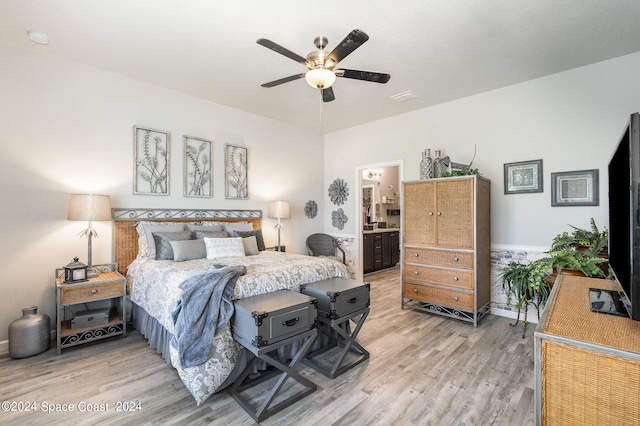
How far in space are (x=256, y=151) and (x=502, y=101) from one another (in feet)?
12.1

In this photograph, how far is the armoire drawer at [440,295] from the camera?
3.67 metres

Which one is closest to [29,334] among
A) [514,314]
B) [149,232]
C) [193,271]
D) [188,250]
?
[149,232]

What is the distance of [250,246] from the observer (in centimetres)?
398

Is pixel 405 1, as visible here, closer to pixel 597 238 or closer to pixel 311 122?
pixel 597 238

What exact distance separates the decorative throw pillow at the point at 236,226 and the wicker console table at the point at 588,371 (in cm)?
371

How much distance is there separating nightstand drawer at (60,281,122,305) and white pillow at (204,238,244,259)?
95cm

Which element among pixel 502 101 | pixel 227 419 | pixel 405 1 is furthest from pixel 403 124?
pixel 227 419

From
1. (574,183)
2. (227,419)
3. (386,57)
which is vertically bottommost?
(227,419)

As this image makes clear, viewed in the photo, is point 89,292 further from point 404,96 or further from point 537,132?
point 537,132

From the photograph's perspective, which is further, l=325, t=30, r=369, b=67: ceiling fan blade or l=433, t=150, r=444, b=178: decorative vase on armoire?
l=433, t=150, r=444, b=178: decorative vase on armoire

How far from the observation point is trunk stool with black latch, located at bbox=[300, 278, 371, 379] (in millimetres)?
2521

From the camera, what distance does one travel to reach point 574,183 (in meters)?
3.46

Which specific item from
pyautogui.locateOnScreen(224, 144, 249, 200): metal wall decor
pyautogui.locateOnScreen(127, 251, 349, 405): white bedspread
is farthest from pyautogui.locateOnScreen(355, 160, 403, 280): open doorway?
pyautogui.locateOnScreen(127, 251, 349, 405): white bedspread

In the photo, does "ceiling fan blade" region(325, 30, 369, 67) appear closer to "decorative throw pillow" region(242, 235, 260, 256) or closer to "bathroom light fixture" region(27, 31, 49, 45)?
"decorative throw pillow" region(242, 235, 260, 256)
